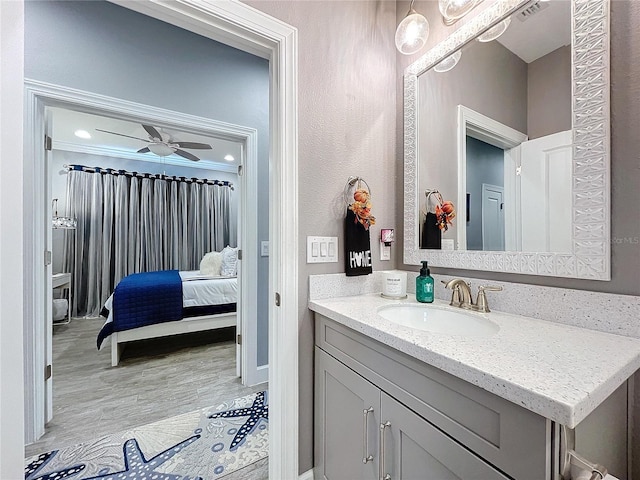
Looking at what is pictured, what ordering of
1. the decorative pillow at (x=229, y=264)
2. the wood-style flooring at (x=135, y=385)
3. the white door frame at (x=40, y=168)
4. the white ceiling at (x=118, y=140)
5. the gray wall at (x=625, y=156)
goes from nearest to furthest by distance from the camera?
the gray wall at (x=625, y=156)
the white door frame at (x=40, y=168)
the wood-style flooring at (x=135, y=385)
the white ceiling at (x=118, y=140)
the decorative pillow at (x=229, y=264)

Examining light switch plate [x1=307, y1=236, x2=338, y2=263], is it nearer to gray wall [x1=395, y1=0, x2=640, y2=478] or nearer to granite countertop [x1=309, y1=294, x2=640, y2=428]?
granite countertop [x1=309, y1=294, x2=640, y2=428]

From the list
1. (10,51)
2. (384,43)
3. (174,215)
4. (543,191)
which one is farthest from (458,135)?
(174,215)

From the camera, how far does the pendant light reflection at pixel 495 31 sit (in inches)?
41.2

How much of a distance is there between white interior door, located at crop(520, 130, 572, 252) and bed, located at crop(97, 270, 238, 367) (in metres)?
2.85

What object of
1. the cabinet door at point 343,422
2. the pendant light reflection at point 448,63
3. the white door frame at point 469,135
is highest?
the pendant light reflection at point 448,63

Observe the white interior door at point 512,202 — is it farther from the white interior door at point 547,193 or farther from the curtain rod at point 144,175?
the curtain rod at point 144,175

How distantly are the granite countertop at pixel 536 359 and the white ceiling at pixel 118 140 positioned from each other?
286cm

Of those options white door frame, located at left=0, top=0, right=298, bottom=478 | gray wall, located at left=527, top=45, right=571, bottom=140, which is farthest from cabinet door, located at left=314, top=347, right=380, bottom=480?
gray wall, located at left=527, top=45, right=571, bottom=140

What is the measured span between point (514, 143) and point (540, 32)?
14.8 inches

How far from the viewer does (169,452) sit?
4.79ft

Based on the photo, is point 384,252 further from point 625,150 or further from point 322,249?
point 625,150

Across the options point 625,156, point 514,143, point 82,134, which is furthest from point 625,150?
point 82,134

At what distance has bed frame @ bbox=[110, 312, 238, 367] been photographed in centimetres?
246

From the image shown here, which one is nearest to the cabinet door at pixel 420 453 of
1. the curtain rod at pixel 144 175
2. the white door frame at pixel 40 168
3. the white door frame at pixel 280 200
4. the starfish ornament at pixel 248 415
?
the white door frame at pixel 280 200
